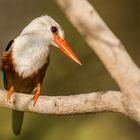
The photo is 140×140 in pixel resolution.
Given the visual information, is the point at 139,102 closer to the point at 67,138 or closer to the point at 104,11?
the point at 67,138

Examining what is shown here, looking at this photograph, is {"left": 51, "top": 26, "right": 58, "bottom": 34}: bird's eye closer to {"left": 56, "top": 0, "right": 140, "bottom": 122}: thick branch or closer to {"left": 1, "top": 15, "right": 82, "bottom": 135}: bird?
{"left": 1, "top": 15, "right": 82, "bottom": 135}: bird

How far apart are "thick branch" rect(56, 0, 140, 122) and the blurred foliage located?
3.64 metres

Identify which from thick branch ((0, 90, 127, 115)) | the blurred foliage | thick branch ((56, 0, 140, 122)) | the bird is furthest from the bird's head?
the blurred foliage

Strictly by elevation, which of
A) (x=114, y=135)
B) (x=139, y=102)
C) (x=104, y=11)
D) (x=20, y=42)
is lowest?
(x=114, y=135)

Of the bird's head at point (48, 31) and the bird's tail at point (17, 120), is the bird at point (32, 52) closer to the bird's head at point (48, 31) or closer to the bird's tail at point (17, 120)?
the bird's head at point (48, 31)

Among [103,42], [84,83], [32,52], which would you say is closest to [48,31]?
[32,52]

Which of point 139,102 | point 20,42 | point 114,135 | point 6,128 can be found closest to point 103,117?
point 114,135

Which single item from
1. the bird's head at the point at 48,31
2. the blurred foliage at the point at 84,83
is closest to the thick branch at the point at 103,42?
the bird's head at the point at 48,31

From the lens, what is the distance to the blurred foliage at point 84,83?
16.2 ft

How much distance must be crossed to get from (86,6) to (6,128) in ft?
12.4

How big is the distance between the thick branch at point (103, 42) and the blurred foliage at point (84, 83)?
12.0ft

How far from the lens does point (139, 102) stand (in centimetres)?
121

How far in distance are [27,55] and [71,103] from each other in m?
0.74

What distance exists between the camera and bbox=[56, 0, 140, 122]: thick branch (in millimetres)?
1102
